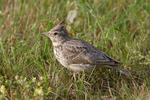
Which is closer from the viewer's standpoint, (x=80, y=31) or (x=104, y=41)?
→ (x=104, y=41)

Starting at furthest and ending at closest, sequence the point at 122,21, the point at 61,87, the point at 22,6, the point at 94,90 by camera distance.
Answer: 1. the point at 22,6
2. the point at 122,21
3. the point at 94,90
4. the point at 61,87

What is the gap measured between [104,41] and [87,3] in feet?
3.28

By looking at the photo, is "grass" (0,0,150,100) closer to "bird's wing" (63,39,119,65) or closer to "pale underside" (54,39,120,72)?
"pale underside" (54,39,120,72)

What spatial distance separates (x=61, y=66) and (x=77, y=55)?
452mm

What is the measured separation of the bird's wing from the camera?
5.55 m

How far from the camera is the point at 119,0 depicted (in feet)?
27.4

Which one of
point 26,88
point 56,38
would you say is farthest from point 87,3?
point 26,88

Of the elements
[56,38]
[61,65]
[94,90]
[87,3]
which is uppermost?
[87,3]

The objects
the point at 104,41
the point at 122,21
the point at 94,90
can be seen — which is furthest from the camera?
the point at 122,21

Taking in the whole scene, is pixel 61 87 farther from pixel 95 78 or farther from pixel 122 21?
pixel 122 21

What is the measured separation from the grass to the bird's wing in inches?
10.8

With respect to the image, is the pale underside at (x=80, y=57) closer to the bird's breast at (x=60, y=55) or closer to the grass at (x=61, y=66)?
the bird's breast at (x=60, y=55)

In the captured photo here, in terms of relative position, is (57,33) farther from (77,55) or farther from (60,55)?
(77,55)

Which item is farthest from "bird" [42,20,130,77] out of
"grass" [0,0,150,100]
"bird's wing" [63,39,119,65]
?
"grass" [0,0,150,100]
